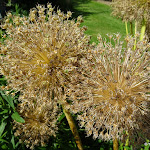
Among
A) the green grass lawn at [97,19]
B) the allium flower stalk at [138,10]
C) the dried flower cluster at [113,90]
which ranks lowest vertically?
the green grass lawn at [97,19]

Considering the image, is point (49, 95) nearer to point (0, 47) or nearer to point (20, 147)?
point (0, 47)

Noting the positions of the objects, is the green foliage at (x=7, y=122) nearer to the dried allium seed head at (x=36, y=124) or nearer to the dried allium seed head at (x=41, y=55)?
the dried allium seed head at (x=36, y=124)

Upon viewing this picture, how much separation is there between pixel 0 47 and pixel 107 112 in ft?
2.17

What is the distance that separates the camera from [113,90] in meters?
1.06

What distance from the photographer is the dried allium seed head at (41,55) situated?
104 cm

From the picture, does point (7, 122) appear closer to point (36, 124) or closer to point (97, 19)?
point (36, 124)

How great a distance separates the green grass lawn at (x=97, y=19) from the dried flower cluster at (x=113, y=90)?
6.29m

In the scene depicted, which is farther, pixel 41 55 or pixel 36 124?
pixel 36 124

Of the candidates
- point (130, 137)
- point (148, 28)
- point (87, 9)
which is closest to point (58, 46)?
point (130, 137)

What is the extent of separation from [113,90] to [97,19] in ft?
31.9

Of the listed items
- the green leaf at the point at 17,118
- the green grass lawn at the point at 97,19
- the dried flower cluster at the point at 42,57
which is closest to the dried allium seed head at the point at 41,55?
the dried flower cluster at the point at 42,57

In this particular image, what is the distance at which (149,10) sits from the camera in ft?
7.97

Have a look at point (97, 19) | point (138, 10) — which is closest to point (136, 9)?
point (138, 10)

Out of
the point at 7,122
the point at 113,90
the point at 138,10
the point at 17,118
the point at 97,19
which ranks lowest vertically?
the point at 97,19
